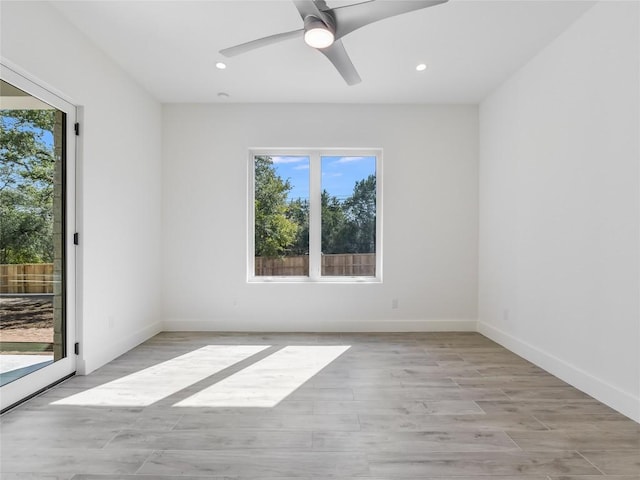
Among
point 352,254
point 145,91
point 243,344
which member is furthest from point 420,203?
point 145,91

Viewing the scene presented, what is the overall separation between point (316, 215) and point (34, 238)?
2.90 metres

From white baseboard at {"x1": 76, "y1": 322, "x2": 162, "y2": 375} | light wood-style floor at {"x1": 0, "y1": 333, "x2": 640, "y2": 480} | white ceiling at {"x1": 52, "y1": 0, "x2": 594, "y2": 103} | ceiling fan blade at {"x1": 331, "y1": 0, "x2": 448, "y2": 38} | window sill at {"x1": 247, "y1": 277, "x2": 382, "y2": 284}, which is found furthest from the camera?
window sill at {"x1": 247, "y1": 277, "x2": 382, "y2": 284}

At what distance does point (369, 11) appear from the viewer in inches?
81.6

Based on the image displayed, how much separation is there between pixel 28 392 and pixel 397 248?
12.2 ft

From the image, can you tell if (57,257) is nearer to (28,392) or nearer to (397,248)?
(28,392)

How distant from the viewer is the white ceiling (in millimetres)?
2645

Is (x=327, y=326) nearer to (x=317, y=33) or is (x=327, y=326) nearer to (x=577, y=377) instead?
(x=577, y=377)

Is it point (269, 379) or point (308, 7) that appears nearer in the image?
point (308, 7)

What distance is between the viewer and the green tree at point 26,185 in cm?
237

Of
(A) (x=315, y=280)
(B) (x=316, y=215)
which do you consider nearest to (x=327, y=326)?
(A) (x=315, y=280)

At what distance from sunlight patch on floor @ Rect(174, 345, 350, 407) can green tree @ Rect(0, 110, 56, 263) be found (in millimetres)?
1549

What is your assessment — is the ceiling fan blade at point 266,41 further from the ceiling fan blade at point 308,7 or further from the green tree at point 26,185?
the green tree at point 26,185

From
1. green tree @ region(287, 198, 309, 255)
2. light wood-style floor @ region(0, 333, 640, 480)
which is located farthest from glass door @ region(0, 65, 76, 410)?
green tree @ region(287, 198, 309, 255)

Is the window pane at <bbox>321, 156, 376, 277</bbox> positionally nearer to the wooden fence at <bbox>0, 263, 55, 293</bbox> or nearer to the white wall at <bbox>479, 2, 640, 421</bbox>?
the white wall at <bbox>479, 2, 640, 421</bbox>
